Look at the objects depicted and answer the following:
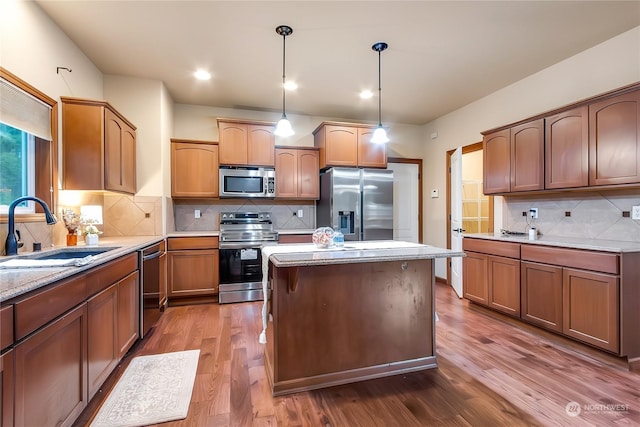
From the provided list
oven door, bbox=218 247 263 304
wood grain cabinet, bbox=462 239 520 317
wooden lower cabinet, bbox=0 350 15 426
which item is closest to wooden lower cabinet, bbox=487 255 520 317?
wood grain cabinet, bbox=462 239 520 317

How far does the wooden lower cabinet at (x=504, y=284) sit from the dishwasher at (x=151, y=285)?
3512mm

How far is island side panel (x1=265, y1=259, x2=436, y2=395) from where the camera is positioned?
6.35ft

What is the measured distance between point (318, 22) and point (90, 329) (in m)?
2.73

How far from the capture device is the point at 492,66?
10.5ft

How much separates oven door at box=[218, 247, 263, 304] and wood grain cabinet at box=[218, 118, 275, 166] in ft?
4.01

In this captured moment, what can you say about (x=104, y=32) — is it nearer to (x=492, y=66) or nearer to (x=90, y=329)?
(x=90, y=329)

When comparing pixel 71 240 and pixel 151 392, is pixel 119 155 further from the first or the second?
pixel 151 392

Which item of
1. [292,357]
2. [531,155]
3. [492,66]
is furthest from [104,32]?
[531,155]

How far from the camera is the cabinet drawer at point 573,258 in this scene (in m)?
2.22

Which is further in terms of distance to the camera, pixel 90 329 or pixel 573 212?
pixel 573 212

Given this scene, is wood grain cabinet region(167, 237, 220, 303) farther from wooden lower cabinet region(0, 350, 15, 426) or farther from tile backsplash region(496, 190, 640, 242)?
tile backsplash region(496, 190, 640, 242)

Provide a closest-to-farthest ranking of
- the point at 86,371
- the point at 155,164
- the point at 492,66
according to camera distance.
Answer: the point at 86,371 → the point at 492,66 → the point at 155,164

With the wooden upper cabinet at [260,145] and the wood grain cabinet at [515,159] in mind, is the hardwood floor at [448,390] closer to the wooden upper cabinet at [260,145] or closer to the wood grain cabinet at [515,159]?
the wood grain cabinet at [515,159]

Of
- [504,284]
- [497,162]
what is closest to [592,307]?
[504,284]
